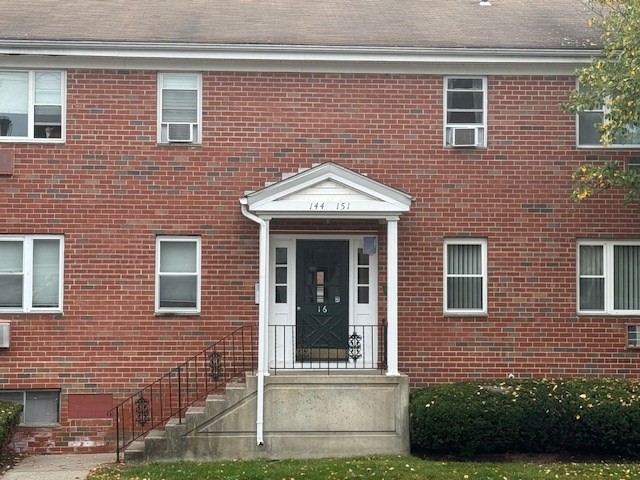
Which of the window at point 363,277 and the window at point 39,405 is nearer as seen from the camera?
the window at point 39,405

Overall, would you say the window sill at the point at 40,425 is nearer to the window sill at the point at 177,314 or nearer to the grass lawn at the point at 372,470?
the grass lawn at the point at 372,470

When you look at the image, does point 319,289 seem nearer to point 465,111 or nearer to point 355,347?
point 355,347

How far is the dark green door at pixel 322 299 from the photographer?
15.5 metres

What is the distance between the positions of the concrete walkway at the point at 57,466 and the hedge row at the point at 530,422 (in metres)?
4.94

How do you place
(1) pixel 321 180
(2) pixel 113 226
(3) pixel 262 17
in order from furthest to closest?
(3) pixel 262 17 < (2) pixel 113 226 < (1) pixel 321 180

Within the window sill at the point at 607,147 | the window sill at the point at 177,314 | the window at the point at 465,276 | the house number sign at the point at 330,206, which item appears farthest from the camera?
the window sill at the point at 607,147

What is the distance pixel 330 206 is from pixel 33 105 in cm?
534

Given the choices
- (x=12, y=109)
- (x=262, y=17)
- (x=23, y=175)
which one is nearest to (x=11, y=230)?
(x=23, y=175)

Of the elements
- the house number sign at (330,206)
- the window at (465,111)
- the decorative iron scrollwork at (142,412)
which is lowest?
the decorative iron scrollwork at (142,412)

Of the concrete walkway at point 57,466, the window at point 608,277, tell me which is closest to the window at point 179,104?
the concrete walkway at point 57,466

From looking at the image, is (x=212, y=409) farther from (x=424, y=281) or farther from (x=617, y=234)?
(x=617, y=234)

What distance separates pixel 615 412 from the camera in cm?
1341

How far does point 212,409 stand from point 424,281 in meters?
4.19

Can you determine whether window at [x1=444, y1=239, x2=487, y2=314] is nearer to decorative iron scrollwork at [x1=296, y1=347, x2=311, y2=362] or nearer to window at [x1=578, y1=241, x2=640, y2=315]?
window at [x1=578, y1=241, x2=640, y2=315]
